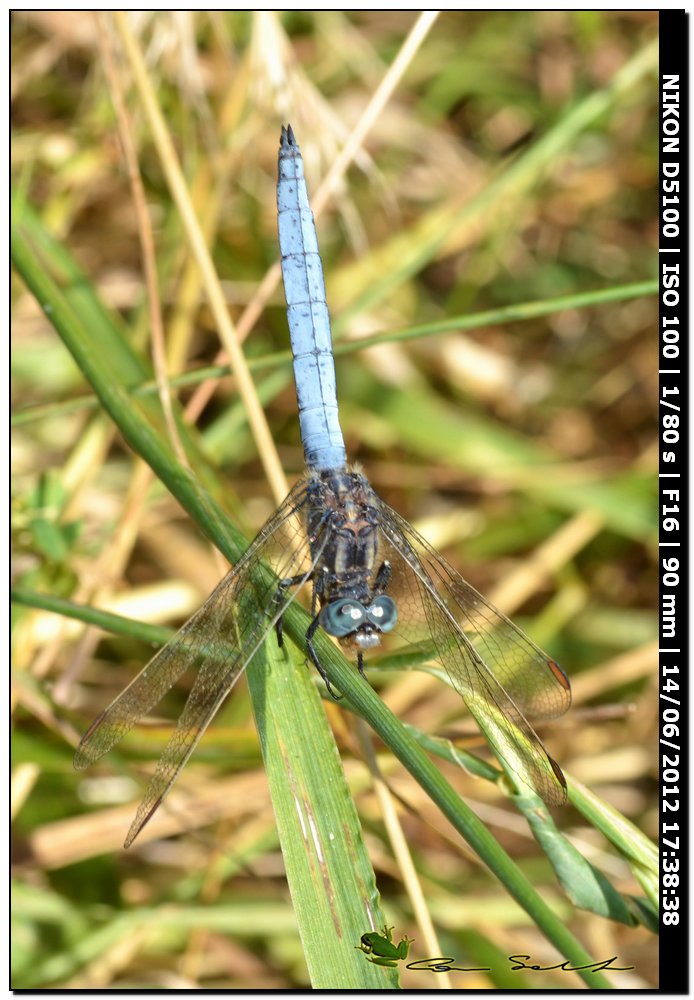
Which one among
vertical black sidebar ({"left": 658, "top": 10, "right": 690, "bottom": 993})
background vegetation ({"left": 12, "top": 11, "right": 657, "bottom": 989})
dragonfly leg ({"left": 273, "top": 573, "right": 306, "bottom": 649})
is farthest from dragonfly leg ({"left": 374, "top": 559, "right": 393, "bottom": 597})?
vertical black sidebar ({"left": 658, "top": 10, "right": 690, "bottom": 993})

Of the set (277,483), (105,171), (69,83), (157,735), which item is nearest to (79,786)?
(157,735)

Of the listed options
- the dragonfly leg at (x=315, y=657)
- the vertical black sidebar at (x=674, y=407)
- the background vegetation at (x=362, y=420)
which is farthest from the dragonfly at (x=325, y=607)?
the vertical black sidebar at (x=674, y=407)

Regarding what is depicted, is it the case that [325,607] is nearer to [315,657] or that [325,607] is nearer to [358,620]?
[358,620]

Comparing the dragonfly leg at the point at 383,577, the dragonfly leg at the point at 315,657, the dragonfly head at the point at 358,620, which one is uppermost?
the dragonfly leg at the point at 383,577

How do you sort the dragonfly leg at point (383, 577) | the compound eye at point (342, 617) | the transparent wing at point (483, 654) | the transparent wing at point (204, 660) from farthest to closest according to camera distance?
the dragonfly leg at point (383, 577) < the compound eye at point (342, 617) < the transparent wing at point (204, 660) < the transparent wing at point (483, 654)

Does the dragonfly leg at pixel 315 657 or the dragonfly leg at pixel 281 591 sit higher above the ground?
the dragonfly leg at pixel 281 591

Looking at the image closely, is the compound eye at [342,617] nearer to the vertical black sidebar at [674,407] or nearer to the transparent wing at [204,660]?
the transparent wing at [204,660]

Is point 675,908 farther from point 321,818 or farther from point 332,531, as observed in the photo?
point 332,531
